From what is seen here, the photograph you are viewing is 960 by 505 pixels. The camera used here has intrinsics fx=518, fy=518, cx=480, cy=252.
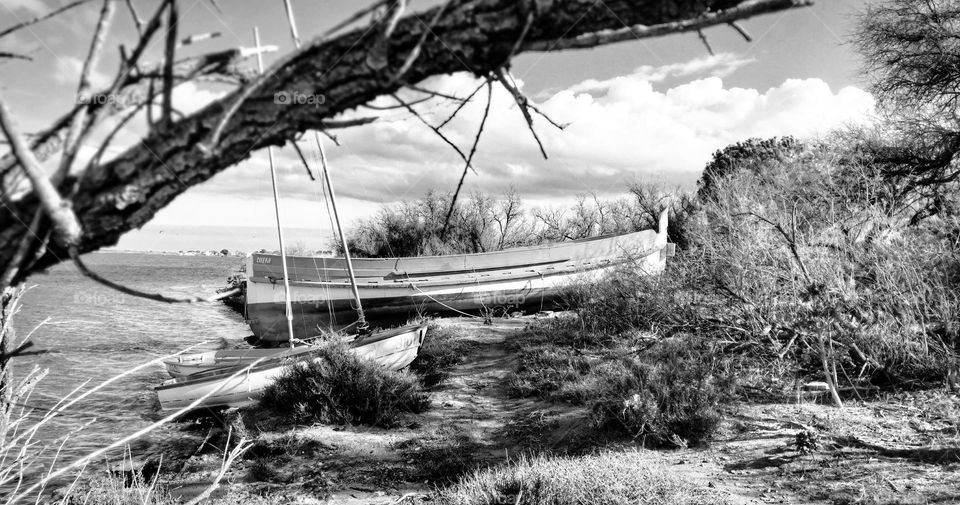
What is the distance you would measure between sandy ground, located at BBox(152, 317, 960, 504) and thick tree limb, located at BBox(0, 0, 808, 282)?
5005 mm

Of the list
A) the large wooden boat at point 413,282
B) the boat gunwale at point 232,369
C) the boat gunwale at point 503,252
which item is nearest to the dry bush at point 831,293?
the boat gunwale at point 232,369

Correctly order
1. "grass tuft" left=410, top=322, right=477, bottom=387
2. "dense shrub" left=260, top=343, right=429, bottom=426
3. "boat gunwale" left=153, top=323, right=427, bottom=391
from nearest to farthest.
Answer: "dense shrub" left=260, top=343, right=429, bottom=426, "boat gunwale" left=153, top=323, right=427, bottom=391, "grass tuft" left=410, top=322, right=477, bottom=387

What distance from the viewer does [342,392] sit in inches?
358

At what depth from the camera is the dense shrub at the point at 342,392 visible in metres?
8.79

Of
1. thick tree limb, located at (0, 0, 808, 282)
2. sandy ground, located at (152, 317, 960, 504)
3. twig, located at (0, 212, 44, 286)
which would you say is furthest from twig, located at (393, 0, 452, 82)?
sandy ground, located at (152, 317, 960, 504)

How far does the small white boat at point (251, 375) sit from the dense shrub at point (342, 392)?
0.39m

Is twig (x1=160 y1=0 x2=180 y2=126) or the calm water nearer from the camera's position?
twig (x1=160 y1=0 x2=180 y2=126)

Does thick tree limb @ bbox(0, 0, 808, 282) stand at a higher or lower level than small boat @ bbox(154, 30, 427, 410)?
higher

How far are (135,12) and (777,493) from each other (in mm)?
5900

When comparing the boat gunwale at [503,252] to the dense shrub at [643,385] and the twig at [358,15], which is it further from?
the twig at [358,15]

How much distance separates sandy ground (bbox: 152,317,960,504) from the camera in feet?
16.3

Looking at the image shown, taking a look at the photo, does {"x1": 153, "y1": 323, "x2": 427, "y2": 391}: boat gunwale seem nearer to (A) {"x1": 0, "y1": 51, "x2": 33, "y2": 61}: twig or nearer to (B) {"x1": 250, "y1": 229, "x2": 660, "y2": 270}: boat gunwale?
(B) {"x1": 250, "y1": 229, "x2": 660, "y2": 270}: boat gunwale

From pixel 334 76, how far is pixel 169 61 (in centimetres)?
34

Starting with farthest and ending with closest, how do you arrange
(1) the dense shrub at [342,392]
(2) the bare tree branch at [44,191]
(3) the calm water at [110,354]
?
(3) the calm water at [110,354]
(1) the dense shrub at [342,392]
(2) the bare tree branch at [44,191]
